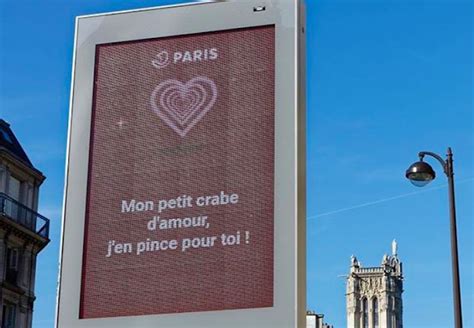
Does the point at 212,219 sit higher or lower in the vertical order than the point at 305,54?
lower

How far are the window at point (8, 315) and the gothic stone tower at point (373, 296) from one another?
454 feet

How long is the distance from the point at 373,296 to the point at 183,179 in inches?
6508

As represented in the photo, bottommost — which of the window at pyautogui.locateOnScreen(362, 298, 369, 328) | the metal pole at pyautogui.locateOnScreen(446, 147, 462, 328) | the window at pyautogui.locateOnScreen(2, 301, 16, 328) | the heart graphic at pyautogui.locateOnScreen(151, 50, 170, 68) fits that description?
the metal pole at pyautogui.locateOnScreen(446, 147, 462, 328)

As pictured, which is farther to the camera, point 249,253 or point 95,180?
point 95,180

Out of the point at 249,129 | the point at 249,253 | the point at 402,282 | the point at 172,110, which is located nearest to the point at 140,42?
the point at 172,110

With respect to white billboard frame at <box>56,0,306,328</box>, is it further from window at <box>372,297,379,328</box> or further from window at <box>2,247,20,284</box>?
window at <box>372,297,379,328</box>

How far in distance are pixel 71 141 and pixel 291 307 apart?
484cm

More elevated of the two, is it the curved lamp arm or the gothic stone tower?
the gothic stone tower

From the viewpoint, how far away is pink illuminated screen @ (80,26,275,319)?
18203 mm

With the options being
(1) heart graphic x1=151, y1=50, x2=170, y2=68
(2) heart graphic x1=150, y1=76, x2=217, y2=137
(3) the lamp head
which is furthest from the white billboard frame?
(3) the lamp head

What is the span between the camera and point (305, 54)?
1919cm

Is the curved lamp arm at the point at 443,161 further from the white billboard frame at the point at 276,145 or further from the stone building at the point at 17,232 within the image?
the stone building at the point at 17,232

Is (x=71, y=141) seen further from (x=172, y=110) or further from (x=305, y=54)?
(x=305, y=54)

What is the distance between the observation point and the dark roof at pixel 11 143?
151ft
